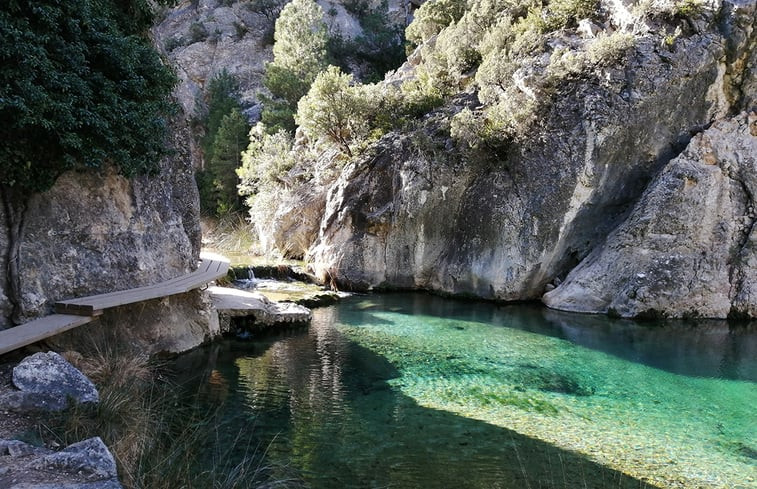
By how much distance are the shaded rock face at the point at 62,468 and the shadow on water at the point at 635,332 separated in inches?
442

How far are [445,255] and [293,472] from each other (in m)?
15.0

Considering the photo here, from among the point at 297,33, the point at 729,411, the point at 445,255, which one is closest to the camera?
the point at 729,411

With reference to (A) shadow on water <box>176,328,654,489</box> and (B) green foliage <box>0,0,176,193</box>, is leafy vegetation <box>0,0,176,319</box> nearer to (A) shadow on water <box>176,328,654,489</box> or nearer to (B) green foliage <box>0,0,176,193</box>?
(B) green foliage <box>0,0,176,193</box>

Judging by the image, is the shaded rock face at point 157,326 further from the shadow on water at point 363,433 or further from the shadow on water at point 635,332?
the shadow on water at point 635,332

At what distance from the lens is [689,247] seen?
56.4ft

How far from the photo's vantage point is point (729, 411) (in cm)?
903

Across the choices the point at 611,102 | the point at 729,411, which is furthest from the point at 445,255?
the point at 729,411

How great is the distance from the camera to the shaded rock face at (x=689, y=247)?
17.0m

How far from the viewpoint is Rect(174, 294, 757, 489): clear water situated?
666 cm

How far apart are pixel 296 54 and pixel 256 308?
28.3m

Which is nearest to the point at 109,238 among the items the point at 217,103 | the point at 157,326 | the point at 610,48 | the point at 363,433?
the point at 157,326

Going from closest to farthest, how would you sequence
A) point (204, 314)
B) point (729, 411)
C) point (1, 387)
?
point (1, 387)
point (729, 411)
point (204, 314)

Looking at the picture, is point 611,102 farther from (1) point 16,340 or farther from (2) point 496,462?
(1) point 16,340

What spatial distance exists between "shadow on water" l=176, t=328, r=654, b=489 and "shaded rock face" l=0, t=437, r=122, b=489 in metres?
2.53
